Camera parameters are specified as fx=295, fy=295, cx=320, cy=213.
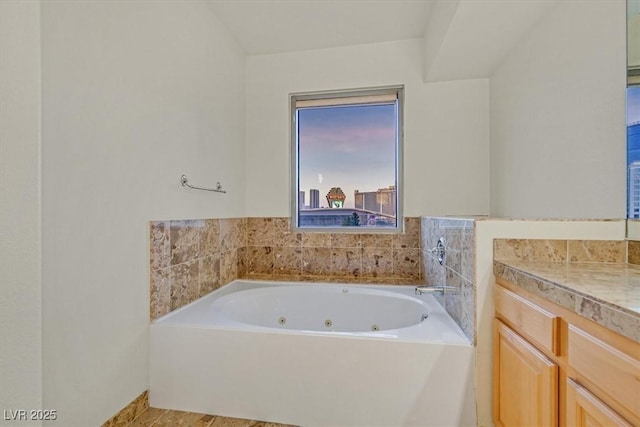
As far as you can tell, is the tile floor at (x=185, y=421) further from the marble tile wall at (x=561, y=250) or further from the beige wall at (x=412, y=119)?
the beige wall at (x=412, y=119)

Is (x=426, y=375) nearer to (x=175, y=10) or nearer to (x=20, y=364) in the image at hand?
(x=20, y=364)

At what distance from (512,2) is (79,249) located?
2.31 m

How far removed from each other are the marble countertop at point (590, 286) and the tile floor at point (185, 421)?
125cm

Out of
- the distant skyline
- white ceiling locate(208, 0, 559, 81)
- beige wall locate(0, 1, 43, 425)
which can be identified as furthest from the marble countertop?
the distant skyline

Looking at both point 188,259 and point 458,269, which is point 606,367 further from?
point 188,259

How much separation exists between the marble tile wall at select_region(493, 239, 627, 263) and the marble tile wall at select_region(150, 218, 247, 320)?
1686mm

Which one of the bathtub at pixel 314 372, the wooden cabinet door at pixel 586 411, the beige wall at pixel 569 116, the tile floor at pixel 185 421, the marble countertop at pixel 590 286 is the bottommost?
the tile floor at pixel 185 421

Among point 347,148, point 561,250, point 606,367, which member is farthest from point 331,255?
point 606,367

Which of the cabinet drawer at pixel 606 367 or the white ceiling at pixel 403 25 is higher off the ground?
the white ceiling at pixel 403 25

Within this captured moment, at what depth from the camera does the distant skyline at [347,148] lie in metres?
2.63

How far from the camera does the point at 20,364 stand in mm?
506

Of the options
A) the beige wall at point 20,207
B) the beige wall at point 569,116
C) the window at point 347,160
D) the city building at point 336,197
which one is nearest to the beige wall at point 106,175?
the beige wall at point 20,207

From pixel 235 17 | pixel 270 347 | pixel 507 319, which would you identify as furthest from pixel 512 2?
pixel 270 347

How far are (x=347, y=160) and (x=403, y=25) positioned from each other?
3.70ft
